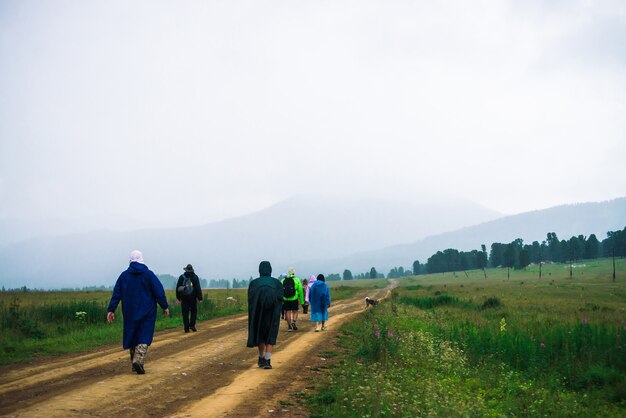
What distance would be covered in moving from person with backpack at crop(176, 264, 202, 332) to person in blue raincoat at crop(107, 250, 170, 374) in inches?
342

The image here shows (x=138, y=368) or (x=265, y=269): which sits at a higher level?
(x=265, y=269)

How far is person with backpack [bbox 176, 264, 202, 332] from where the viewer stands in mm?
20719

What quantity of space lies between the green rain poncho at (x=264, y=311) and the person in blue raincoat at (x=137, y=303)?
2.18 metres

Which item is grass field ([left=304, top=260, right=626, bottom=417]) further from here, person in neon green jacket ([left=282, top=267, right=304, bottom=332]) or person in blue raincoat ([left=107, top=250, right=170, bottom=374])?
person in neon green jacket ([left=282, top=267, right=304, bottom=332])

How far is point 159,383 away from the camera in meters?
10.1

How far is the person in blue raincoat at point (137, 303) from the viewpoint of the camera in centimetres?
1140

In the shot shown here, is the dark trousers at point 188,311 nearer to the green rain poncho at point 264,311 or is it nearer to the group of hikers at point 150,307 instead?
the group of hikers at point 150,307

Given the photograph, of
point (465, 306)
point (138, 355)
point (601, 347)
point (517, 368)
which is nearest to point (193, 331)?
point (138, 355)

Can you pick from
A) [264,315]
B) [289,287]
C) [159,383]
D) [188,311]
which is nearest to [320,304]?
[289,287]

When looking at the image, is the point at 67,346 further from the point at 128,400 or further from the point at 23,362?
the point at 128,400

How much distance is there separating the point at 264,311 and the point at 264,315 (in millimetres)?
104

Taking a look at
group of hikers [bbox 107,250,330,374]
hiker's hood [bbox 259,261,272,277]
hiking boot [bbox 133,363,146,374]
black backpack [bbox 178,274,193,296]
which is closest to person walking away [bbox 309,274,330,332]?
black backpack [bbox 178,274,193,296]

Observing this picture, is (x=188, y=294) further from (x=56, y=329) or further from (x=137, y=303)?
(x=137, y=303)

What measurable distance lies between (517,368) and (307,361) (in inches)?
236
